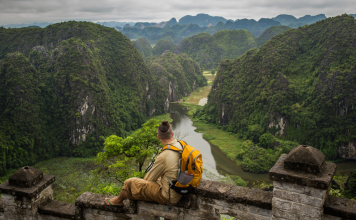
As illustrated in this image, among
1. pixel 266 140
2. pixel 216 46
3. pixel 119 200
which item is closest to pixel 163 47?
pixel 216 46

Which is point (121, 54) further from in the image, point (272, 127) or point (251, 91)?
point (272, 127)

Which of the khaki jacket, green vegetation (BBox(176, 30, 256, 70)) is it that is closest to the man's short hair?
the khaki jacket

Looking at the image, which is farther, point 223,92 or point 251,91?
point 223,92

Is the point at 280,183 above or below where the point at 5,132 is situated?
above

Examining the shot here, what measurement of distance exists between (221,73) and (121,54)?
2777 centimetres

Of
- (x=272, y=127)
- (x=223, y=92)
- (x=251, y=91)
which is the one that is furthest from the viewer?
(x=223, y=92)

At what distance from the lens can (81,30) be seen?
73.7m

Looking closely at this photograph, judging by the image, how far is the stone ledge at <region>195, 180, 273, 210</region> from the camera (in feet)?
14.7

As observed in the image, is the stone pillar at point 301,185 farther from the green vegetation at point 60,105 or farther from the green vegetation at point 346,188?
the green vegetation at point 60,105

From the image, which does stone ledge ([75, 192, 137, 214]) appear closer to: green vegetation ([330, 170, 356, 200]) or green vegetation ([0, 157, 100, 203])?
green vegetation ([330, 170, 356, 200])

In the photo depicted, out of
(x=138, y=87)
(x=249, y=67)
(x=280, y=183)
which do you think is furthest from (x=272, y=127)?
(x=280, y=183)

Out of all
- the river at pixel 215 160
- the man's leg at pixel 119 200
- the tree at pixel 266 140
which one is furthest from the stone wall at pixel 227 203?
the tree at pixel 266 140

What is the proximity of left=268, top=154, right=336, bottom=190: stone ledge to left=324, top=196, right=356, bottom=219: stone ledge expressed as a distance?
464 millimetres

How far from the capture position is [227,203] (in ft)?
15.6
